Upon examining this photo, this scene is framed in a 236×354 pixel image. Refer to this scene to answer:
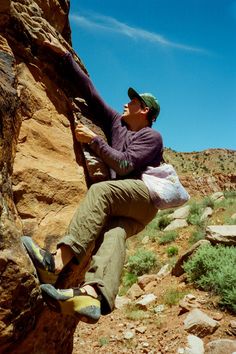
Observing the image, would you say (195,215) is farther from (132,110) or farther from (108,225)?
(108,225)

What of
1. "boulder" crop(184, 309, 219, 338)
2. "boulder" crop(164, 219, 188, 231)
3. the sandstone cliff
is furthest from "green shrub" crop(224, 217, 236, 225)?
the sandstone cliff

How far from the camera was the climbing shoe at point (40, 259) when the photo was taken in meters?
2.94

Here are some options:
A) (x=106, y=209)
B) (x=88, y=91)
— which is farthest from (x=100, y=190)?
(x=88, y=91)

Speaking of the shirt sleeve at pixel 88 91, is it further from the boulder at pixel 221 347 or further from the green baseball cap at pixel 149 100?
the boulder at pixel 221 347

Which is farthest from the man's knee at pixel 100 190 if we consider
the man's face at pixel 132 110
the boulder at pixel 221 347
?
→ the boulder at pixel 221 347

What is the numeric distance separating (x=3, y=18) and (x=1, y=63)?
636mm

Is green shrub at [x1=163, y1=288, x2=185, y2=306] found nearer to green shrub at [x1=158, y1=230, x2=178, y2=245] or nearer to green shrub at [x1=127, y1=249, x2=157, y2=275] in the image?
green shrub at [x1=127, y1=249, x2=157, y2=275]

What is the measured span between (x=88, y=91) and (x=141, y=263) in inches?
342

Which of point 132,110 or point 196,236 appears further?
point 196,236

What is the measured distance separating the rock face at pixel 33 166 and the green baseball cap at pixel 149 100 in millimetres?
547

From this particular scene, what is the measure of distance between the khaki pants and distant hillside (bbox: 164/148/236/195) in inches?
1413

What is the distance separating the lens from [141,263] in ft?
40.2

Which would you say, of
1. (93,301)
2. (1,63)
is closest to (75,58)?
(1,63)

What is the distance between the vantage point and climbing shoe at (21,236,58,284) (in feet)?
9.64
